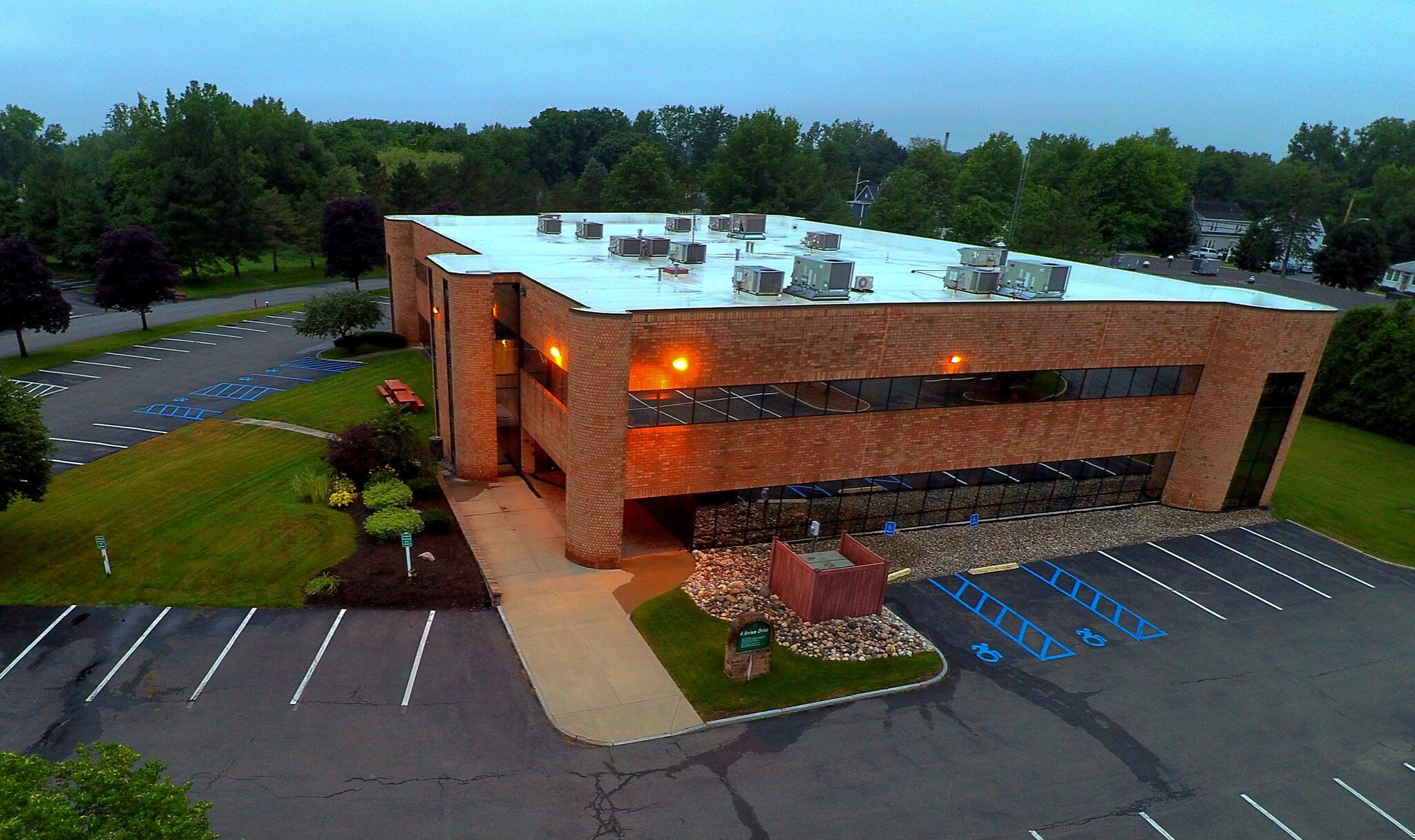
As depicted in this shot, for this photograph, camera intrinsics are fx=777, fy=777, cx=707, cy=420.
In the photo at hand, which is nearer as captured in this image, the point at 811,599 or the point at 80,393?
the point at 811,599

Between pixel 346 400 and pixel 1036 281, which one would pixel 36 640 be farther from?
pixel 1036 281

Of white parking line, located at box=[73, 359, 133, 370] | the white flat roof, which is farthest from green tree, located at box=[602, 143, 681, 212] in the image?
white parking line, located at box=[73, 359, 133, 370]

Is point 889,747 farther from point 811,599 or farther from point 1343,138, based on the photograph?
point 1343,138

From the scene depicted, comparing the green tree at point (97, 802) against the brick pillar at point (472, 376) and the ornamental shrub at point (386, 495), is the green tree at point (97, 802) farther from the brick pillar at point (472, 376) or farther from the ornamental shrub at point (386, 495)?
the brick pillar at point (472, 376)

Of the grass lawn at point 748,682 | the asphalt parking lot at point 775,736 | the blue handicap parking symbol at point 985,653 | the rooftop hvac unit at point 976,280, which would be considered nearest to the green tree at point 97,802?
the asphalt parking lot at point 775,736

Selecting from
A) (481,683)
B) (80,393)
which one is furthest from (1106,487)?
(80,393)

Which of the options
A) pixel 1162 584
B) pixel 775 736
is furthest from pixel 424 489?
pixel 1162 584

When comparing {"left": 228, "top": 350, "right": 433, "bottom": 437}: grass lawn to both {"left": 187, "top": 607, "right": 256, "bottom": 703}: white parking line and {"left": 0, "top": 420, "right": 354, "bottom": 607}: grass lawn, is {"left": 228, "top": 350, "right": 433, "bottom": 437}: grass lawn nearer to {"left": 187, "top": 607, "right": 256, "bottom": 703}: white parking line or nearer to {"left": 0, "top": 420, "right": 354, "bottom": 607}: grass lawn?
{"left": 0, "top": 420, "right": 354, "bottom": 607}: grass lawn
